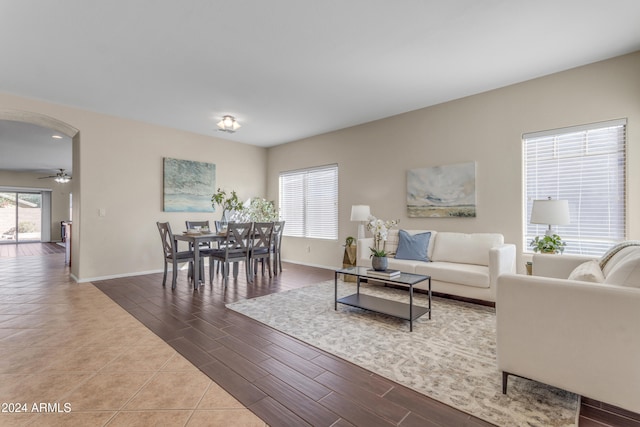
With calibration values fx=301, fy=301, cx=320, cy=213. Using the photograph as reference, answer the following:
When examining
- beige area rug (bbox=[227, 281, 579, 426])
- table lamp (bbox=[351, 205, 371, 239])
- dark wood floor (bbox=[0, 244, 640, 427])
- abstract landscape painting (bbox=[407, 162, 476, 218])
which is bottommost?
dark wood floor (bbox=[0, 244, 640, 427])

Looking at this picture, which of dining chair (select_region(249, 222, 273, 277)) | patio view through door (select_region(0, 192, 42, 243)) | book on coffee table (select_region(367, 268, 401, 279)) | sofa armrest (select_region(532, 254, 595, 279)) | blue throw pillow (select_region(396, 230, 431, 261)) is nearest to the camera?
sofa armrest (select_region(532, 254, 595, 279))

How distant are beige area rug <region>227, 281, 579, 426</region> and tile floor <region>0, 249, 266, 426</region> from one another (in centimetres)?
95

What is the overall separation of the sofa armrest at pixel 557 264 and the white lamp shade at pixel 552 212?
446 mm

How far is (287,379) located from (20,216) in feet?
48.8

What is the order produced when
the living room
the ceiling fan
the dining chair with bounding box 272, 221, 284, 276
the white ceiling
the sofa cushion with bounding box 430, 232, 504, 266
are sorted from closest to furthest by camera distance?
1. the white ceiling
2. the living room
3. the sofa cushion with bounding box 430, 232, 504, 266
4. the dining chair with bounding box 272, 221, 284, 276
5. the ceiling fan

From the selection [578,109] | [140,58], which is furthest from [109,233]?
[578,109]

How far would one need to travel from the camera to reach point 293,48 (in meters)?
3.05

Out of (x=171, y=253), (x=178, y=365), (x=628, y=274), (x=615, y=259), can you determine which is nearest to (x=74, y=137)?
(x=171, y=253)

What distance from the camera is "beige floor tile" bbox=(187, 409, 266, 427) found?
1583mm

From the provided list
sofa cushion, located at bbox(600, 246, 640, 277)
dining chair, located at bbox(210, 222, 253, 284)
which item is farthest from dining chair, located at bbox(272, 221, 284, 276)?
sofa cushion, located at bbox(600, 246, 640, 277)

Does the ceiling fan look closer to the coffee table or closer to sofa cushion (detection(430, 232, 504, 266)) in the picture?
the coffee table

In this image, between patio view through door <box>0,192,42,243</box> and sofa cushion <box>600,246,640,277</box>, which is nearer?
sofa cushion <box>600,246,640,277</box>

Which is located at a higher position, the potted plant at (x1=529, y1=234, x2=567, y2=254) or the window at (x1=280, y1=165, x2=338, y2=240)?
the window at (x1=280, y1=165, x2=338, y2=240)

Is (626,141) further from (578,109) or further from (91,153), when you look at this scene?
(91,153)
